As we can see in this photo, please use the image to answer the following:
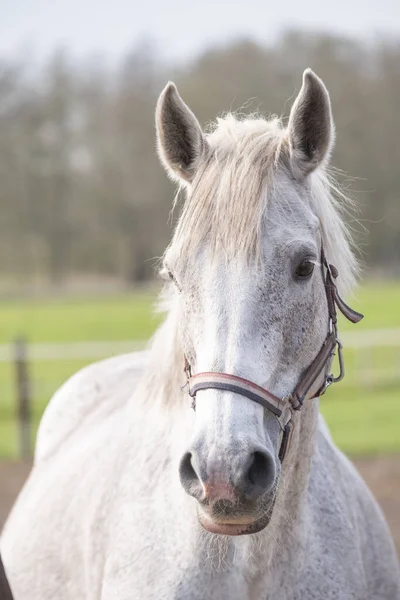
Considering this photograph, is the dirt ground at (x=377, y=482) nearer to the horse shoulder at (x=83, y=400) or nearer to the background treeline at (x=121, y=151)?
the horse shoulder at (x=83, y=400)

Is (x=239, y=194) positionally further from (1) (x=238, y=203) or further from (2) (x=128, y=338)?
(2) (x=128, y=338)

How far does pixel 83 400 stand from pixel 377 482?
5.51 metres

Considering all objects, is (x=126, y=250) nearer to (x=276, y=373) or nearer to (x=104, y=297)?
(x=104, y=297)

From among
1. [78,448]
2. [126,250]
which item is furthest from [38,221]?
[78,448]

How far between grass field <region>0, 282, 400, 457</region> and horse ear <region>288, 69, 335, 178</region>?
0.57 metres

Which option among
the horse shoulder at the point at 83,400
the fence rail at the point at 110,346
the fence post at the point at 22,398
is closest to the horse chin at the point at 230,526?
the horse shoulder at the point at 83,400

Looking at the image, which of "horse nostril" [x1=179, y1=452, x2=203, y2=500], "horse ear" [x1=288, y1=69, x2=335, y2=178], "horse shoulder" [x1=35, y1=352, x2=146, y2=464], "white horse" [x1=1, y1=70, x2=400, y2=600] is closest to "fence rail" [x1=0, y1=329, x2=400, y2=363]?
"horse shoulder" [x1=35, y1=352, x2=146, y2=464]

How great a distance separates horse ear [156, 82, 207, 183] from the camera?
2488mm

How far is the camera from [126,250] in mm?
42531

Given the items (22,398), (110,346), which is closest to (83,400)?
(22,398)

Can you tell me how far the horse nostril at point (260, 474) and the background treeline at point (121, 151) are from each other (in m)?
33.1

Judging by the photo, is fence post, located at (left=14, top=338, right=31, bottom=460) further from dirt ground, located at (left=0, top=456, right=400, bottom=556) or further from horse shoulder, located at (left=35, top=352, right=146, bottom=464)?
horse shoulder, located at (left=35, top=352, right=146, bottom=464)

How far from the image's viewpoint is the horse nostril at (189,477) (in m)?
2.11

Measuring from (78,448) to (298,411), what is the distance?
1.62m
